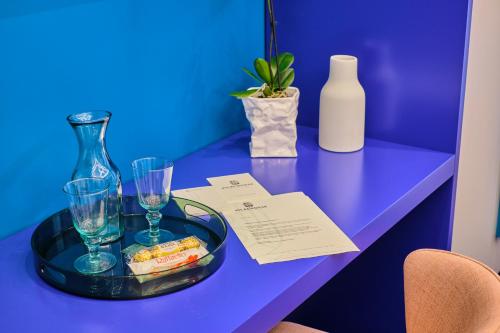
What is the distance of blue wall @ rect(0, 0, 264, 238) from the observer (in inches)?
52.9

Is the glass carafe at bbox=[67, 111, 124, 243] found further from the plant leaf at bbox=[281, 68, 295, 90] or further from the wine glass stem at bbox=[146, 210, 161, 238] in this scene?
the plant leaf at bbox=[281, 68, 295, 90]

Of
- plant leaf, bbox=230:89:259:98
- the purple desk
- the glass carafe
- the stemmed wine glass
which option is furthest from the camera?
plant leaf, bbox=230:89:259:98

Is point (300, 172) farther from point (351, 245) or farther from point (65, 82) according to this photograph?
point (65, 82)

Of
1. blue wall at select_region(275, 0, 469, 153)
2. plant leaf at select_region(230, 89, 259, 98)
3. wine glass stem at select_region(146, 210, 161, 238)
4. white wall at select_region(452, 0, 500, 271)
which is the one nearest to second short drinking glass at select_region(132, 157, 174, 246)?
wine glass stem at select_region(146, 210, 161, 238)


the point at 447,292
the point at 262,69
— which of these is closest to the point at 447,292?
the point at 447,292

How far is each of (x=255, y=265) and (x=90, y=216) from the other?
1.00 feet

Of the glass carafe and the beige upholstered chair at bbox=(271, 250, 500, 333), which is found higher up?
the glass carafe

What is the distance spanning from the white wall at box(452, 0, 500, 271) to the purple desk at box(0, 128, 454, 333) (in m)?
0.17

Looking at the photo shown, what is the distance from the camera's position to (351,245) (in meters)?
1.29

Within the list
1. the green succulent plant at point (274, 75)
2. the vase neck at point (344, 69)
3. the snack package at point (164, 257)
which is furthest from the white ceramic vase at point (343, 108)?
the snack package at point (164, 257)

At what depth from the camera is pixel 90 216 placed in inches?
47.4

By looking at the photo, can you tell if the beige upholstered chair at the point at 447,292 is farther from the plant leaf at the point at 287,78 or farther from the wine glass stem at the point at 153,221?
the plant leaf at the point at 287,78

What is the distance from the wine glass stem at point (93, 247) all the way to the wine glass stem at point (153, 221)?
123 mm

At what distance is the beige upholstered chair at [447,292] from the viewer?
1151 millimetres
